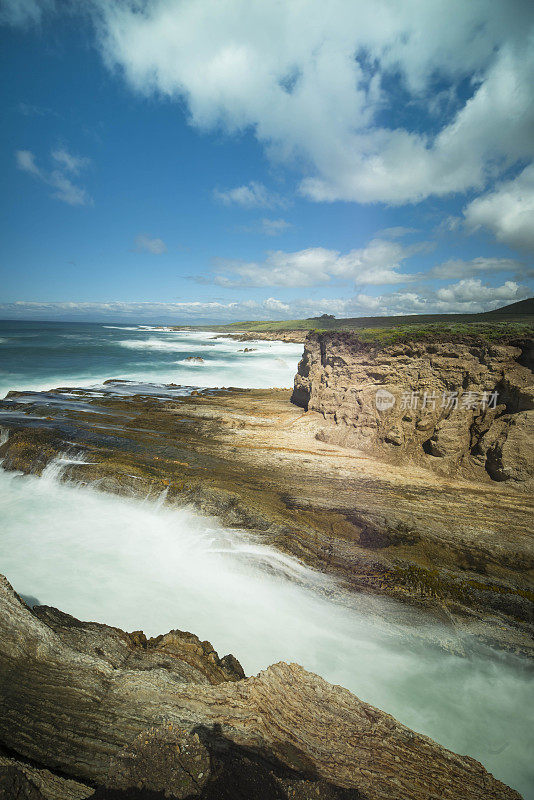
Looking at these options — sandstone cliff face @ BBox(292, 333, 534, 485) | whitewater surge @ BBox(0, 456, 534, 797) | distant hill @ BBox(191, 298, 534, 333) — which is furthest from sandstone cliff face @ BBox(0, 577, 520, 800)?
distant hill @ BBox(191, 298, 534, 333)

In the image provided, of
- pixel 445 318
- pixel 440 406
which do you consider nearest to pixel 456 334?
pixel 440 406

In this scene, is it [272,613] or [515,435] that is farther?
[515,435]

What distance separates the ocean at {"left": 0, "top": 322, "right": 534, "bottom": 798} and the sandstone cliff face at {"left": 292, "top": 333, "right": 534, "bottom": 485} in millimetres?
6134

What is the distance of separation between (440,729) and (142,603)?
5810mm

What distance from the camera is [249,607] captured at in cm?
690

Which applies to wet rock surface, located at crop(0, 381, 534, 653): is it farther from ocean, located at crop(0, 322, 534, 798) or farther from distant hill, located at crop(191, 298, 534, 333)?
distant hill, located at crop(191, 298, 534, 333)

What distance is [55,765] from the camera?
2852mm

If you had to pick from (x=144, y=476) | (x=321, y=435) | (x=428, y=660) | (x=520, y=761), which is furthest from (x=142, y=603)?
(x=321, y=435)

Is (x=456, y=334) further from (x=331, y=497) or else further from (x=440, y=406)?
(x=331, y=497)

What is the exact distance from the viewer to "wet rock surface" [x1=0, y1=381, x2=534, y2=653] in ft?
21.8

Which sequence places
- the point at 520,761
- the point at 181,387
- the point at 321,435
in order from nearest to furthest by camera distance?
the point at 520,761 < the point at 321,435 < the point at 181,387

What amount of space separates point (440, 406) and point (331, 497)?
5.69m

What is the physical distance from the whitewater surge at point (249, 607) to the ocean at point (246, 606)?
22 mm

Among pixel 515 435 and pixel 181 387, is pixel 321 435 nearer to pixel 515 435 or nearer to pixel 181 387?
pixel 515 435
